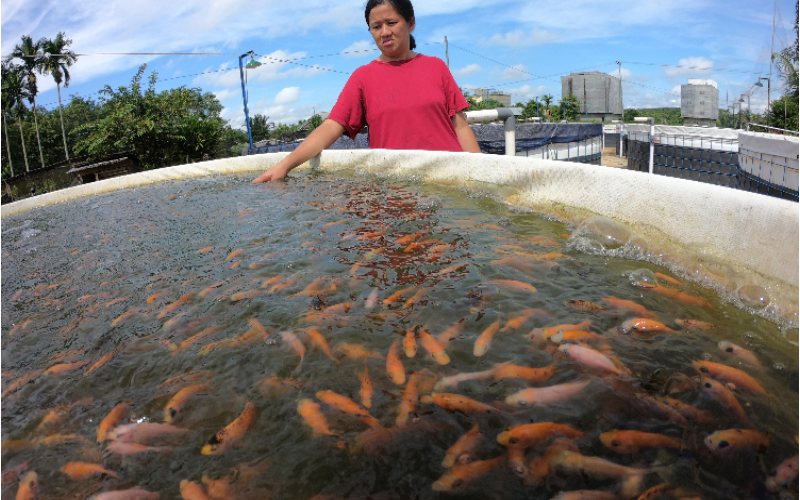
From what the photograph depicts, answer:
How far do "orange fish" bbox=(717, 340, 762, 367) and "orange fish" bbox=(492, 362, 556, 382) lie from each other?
2.02ft

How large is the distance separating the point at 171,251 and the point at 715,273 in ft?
10.7

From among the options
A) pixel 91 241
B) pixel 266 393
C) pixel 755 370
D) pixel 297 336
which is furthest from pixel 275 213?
pixel 755 370

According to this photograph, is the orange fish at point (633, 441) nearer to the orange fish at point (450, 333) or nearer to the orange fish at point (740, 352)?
the orange fish at point (740, 352)

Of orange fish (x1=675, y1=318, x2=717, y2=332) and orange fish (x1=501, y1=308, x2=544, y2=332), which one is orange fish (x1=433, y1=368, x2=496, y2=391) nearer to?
orange fish (x1=501, y1=308, x2=544, y2=332)

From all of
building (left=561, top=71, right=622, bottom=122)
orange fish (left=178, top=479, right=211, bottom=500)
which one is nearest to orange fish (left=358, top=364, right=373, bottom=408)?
orange fish (left=178, top=479, right=211, bottom=500)

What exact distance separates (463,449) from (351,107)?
3775mm

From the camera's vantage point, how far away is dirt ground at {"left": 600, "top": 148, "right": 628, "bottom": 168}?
29528mm

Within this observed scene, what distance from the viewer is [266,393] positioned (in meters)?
1.84

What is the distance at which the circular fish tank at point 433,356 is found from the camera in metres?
1.44

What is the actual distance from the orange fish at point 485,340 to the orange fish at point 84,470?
4.04 ft

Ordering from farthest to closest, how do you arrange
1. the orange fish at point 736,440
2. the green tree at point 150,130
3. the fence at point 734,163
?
the green tree at point 150,130 → the fence at point 734,163 → the orange fish at point 736,440

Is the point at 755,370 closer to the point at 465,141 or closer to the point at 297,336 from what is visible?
the point at 297,336

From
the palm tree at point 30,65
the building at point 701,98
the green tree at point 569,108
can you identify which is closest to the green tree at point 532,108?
the green tree at point 569,108

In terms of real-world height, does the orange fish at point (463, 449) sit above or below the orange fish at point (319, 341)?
below
